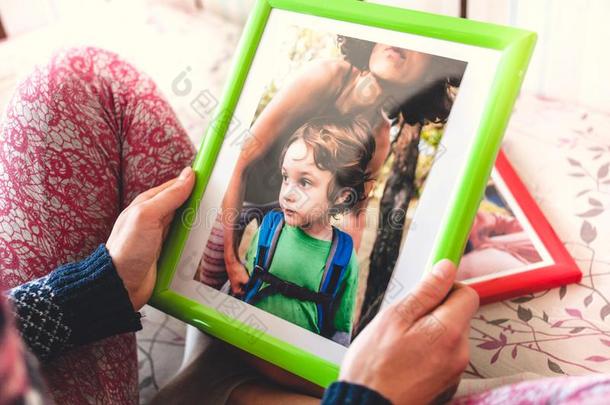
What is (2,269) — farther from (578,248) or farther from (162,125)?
(578,248)

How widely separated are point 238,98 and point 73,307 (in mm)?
358

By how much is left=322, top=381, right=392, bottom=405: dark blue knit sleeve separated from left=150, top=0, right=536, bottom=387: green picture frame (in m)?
0.14

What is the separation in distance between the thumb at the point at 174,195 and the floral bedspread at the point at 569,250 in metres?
0.48

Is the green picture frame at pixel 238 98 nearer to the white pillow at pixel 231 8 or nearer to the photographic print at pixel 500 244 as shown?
the photographic print at pixel 500 244

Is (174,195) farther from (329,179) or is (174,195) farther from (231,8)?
(231,8)

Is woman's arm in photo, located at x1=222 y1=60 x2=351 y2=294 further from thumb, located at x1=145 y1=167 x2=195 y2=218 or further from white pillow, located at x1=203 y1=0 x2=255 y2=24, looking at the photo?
white pillow, located at x1=203 y1=0 x2=255 y2=24

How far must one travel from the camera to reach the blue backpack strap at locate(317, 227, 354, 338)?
748mm

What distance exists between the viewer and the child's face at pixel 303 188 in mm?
785

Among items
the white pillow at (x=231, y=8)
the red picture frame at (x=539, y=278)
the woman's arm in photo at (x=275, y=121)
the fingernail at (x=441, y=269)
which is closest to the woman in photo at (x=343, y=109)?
the woman's arm in photo at (x=275, y=121)

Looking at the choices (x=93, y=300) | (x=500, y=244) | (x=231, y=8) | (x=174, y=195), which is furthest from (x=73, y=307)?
(x=231, y=8)

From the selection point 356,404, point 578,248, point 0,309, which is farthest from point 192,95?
point 0,309

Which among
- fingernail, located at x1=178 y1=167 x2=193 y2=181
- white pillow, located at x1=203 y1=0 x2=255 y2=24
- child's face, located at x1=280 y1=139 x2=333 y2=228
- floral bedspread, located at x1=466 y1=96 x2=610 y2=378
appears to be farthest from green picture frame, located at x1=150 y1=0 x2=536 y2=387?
white pillow, located at x1=203 y1=0 x2=255 y2=24

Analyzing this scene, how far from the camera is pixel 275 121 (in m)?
0.83

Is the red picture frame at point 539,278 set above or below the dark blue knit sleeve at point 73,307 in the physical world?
above
